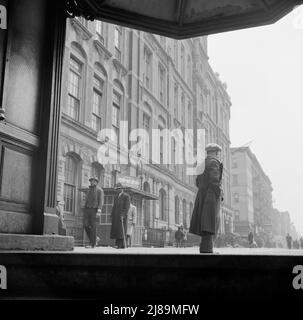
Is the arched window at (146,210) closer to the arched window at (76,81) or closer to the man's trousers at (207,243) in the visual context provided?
the arched window at (76,81)

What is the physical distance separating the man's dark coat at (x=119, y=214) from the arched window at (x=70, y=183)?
14.7ft

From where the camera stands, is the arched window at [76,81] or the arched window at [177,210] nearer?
the arched window at [76,81]

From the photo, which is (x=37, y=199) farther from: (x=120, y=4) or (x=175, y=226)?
(x=175, y=226)

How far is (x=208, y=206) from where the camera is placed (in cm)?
643

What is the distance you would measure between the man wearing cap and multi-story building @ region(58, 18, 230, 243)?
965 centimetres

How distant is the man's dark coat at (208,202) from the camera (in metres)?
6.36

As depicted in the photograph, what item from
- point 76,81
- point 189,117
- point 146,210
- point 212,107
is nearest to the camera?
point 76,81

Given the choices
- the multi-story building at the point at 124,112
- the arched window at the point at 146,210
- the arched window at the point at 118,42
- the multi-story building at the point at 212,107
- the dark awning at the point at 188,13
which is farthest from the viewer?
the multi-story building at the point at 212,107

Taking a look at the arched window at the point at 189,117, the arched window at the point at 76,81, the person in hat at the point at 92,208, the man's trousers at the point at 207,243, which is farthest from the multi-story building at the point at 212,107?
the man's trousers at the point at 207,243

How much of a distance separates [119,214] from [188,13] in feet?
23.1

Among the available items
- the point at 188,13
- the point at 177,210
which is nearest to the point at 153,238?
the point at 177,210

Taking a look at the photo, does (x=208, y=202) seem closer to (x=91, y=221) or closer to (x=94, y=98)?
(x=91, y=221)

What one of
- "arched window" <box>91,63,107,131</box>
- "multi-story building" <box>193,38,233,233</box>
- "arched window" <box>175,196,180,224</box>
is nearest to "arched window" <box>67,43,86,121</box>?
"arched window" <box>91,63,107,131</box>
